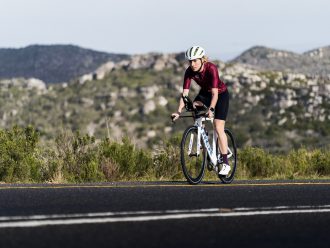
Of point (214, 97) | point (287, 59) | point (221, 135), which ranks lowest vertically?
point (221, 135)

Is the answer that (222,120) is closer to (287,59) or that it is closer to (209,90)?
(209,90)

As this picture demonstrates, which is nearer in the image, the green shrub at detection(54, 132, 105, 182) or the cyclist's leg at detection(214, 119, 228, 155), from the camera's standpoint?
the cyclist's leg at detection(214, 119, 228, 155)

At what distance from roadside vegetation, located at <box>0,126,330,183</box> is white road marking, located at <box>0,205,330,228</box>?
5542 millimetres

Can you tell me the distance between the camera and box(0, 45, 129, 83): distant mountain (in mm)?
165625

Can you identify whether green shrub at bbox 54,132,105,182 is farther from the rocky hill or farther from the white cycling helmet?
the rocky hill

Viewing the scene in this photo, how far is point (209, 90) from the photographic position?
37.2 feet

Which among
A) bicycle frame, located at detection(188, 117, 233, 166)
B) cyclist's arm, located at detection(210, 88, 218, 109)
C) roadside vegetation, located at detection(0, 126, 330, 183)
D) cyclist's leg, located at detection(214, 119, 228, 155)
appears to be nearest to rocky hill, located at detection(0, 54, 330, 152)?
roadside vegetation, located at detection(0, 126, 330, 183)

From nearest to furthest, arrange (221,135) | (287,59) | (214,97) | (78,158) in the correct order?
1. (214,97)
2. (221,135)
3. (78,158)
4. (287,59)

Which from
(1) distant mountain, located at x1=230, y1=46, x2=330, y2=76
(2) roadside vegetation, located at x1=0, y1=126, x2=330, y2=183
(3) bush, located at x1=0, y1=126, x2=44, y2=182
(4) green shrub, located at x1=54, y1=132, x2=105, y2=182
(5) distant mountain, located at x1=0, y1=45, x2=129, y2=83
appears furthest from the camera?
(1) distant mountain, located at x1=230, y1=46, x2=330, y2=76

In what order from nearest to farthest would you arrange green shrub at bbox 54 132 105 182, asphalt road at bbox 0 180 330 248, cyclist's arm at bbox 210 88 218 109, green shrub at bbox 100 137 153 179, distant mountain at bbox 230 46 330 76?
asphalt road at bbox 0 180 330 248
cyclist's arm at bbox 210 88 218 109
green shrub at bbox 54 132 105 182
green shrub at bbox 100 137 153 179
distant mountain at bbox 230 46 330 76

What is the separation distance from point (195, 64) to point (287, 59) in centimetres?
17148

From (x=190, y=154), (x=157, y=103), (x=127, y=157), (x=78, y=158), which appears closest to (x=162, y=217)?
(x=190, y=154)

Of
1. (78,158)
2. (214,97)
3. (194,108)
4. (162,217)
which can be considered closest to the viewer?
(162,217)

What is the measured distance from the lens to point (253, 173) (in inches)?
619
